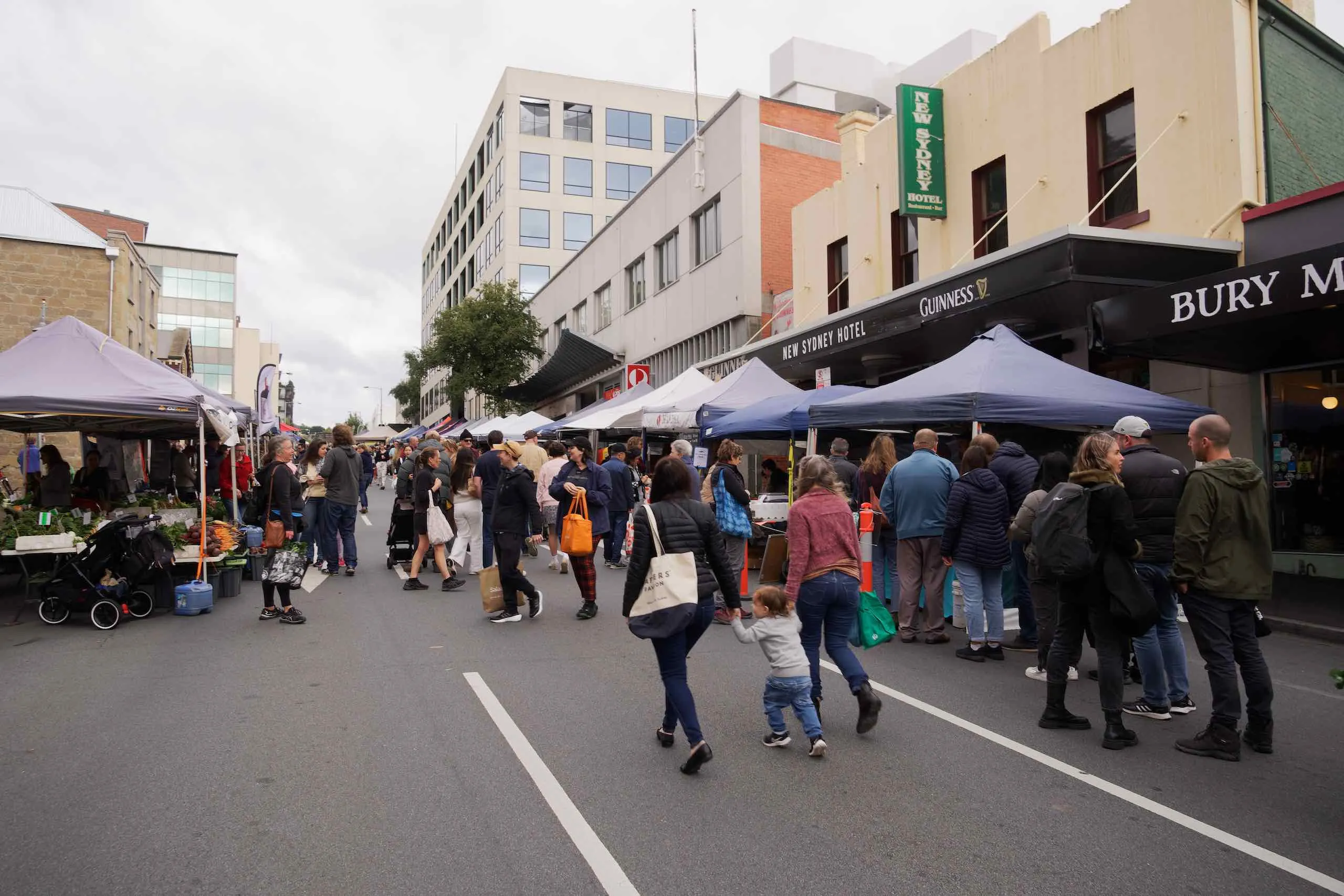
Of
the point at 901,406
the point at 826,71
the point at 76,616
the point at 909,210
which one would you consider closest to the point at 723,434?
the point at 901,406

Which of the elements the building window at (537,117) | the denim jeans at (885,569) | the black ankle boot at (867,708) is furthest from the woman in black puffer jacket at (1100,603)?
the building window at (537,117)

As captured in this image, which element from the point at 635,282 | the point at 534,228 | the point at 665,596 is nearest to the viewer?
the point at 665,596

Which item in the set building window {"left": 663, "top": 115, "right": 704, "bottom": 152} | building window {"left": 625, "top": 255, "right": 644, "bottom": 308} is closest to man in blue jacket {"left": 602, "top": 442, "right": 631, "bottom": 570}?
building window {"left": 625, "top": 255, "right": 644, "bottom": 308}

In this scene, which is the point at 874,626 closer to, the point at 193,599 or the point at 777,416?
the point at 777,416

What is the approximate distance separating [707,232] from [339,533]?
1559 centimetres

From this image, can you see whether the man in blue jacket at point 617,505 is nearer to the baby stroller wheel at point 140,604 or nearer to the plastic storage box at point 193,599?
the plastic storage box at point 193,599

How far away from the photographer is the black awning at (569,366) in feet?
101

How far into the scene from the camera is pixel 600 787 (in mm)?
4211

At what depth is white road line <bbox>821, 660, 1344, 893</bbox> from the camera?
342 centimetres

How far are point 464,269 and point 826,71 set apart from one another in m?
33.0

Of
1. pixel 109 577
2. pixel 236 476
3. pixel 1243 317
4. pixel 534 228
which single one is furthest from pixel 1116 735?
pixel 534 228

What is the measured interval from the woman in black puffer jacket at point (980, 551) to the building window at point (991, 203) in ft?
26.4

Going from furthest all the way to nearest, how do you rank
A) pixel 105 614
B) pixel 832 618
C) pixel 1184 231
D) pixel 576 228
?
pixel 576 228
pixel 1184 231
pixel 105 614
pixel 832 618

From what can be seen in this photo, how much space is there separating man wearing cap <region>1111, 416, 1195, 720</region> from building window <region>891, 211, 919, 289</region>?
36.6 ft
